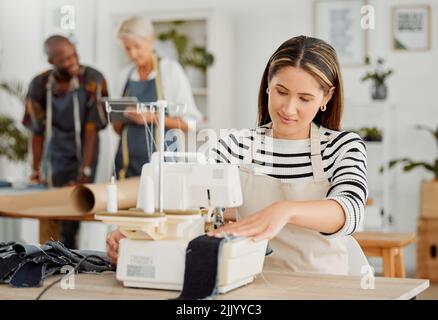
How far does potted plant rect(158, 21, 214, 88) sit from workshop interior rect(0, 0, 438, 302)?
2 cm

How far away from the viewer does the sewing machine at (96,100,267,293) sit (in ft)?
5.75

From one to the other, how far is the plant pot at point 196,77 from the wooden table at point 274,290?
4893mm

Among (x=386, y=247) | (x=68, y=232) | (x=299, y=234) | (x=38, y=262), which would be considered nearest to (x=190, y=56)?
(x=68, y=232)

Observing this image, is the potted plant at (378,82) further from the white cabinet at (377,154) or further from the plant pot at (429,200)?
the plant pot at (429,200)

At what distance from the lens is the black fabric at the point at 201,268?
1703 mm

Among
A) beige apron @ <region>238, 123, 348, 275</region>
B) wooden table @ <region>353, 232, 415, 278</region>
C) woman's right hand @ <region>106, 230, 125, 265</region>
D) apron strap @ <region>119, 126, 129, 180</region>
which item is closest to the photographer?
woman's right hand @ <region>106, 230, 125, 265</region>

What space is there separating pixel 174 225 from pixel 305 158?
0.60m

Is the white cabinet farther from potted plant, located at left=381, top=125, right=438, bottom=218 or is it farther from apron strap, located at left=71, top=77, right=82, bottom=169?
apron strap, located at left=71, top=77, right=82, bottom=169

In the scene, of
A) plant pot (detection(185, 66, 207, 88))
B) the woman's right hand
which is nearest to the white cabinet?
plant pot (detection(185, 66, 207, 88))

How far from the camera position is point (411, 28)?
21.5ft

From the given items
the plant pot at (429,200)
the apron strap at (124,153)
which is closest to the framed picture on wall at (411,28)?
the plant pot at (429,200)

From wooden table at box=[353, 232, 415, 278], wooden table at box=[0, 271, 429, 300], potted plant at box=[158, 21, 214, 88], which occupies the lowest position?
wooden table at box=[353, 232, 415, 278]

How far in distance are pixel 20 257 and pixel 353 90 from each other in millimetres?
5099

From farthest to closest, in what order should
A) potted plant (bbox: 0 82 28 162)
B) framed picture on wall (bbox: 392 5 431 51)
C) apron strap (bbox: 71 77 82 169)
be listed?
1. potted plant (bbox: 0 82 28 162)
2. framed picture on wall (bbox: 392 5 431 51)
3. apron strap (bbox: 71 77 82 169)
